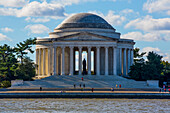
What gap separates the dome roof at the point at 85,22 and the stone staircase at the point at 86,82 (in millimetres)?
17717

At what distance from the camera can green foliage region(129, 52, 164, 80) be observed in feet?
437

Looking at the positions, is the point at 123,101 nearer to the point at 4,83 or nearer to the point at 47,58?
the point at 4,83

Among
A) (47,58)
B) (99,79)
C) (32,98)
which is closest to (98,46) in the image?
(99,79)

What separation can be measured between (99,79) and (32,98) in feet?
101

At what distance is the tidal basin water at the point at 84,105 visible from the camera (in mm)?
83125

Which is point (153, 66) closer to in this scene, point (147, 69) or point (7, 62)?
point (147, 69)

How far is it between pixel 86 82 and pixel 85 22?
2405 centimetres

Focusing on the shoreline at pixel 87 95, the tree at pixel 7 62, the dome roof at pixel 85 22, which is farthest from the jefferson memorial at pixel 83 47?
the shoreline at pixel 87 95

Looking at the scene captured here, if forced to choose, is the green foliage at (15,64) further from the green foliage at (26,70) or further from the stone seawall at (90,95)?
the stone seawall at (90,95)

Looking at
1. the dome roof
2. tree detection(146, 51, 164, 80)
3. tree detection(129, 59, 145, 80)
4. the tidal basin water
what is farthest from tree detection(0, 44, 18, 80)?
tree detection(146, 51, 164, 80)

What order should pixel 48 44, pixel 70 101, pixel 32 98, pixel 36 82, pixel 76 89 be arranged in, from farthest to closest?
pixel 48 44, pixel 36 82, pixel 76 89, pixel 32 98, pixel 70 101

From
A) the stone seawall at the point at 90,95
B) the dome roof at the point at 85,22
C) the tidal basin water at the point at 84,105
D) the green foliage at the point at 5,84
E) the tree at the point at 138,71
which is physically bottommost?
the tidal basin water at the point at 84,105

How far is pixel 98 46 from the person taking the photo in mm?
134250

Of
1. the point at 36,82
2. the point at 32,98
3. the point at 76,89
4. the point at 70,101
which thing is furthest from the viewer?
the point at 36,82
